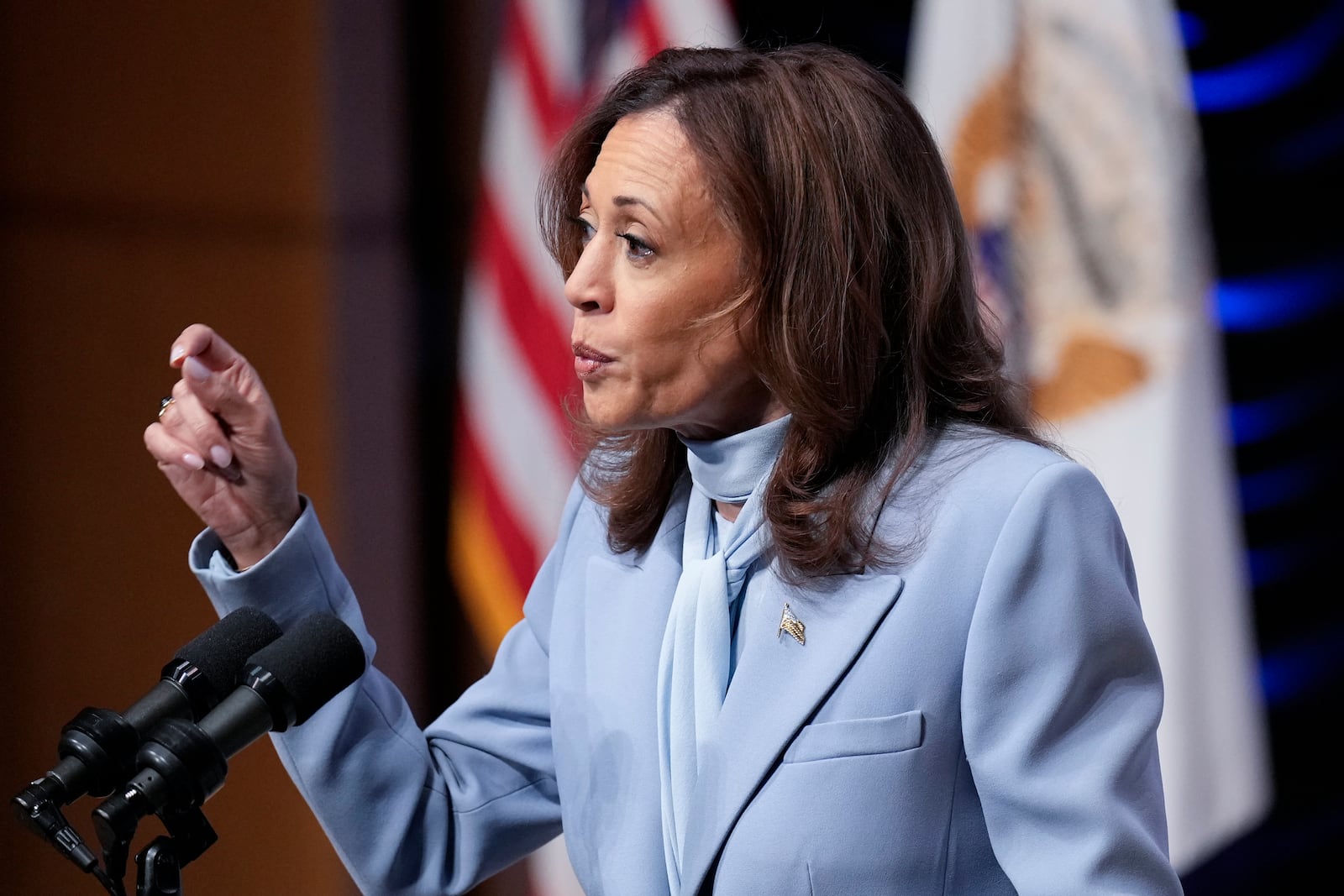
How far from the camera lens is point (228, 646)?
0.98 meters

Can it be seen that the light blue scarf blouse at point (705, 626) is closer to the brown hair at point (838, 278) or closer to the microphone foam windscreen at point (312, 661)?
the brown hair at point (838, 278)

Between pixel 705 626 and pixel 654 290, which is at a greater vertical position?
pixel 654 290

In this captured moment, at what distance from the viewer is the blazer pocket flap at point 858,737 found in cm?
105

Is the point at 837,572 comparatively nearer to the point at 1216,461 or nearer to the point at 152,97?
the point at 1216,461

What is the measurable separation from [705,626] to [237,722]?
420 mm

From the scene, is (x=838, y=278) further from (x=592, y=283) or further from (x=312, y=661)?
(x=312, y=661)

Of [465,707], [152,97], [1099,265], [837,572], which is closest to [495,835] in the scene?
[465,707]

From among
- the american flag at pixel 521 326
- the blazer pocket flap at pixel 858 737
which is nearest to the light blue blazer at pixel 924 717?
the blazer pocket flap at pixel 858 737

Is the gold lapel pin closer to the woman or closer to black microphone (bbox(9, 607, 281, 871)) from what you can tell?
the woman

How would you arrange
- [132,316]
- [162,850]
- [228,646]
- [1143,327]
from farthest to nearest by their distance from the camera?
[132,316] < [1143,327] < [228,646] < [162,850]

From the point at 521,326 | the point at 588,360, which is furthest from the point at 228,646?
the point at 521,326

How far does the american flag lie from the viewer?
2811 mm

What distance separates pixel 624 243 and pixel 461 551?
1.93 metres

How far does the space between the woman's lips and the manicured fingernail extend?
332 millimetres
